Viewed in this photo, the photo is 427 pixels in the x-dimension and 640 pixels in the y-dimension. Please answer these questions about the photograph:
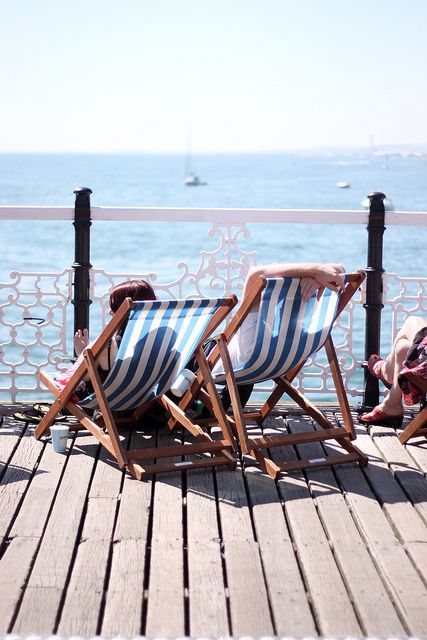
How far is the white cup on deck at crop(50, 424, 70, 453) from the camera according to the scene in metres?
4.45

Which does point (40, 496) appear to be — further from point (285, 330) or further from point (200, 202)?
point (200, 202)

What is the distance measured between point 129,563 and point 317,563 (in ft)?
2.02

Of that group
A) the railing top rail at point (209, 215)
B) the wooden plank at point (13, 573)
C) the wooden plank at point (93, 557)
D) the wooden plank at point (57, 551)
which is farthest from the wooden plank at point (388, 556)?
the railing top rail at point (209, 215)

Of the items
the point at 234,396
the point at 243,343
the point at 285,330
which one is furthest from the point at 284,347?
the point at 234,396

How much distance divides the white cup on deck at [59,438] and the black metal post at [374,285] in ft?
5.75

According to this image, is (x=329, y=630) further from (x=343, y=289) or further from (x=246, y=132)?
(x=246, y=132)

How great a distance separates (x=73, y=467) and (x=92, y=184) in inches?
2310

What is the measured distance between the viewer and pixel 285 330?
14.2ft

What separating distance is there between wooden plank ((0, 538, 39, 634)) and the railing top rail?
7.68 ft

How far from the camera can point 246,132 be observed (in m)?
74.9

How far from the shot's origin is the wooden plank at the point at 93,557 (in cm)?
280

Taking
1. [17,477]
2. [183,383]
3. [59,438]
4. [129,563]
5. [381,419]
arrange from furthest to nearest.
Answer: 1. [381,419]
2. [183,383]
3. [59,438]
4. [17,477]
5. [129,563]

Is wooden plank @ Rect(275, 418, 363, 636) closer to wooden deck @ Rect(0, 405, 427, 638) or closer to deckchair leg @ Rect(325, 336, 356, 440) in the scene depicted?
wooden deck @ Rect(0, 405, 427, 638)

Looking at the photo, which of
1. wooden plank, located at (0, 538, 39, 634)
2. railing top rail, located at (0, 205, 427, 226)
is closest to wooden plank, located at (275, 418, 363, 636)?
wooden plank, located at (0, 538, 39, 634)
